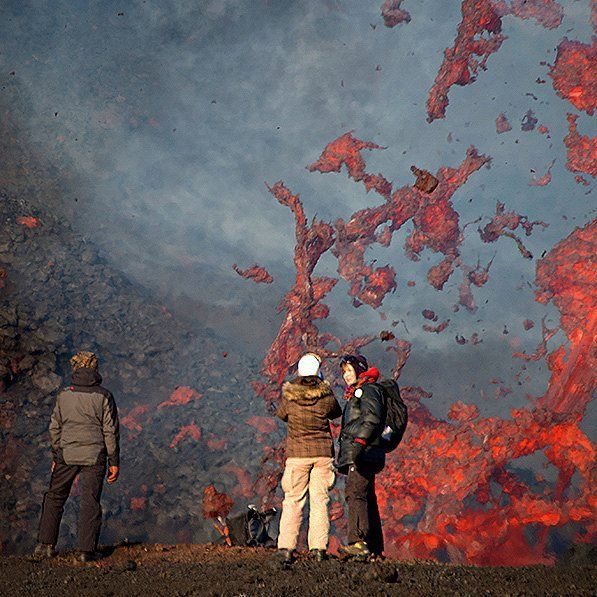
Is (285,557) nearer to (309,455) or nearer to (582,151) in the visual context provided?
(309,455)

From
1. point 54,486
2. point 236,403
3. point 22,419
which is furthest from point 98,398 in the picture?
point 236,403

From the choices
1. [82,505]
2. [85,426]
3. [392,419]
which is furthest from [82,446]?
[392,419]

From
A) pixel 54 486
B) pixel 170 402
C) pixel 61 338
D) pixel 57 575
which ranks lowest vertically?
pixel 57 575

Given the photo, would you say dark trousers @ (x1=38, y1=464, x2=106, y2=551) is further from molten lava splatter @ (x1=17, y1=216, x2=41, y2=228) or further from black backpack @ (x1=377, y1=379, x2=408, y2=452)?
molten lava splatter @ (x1=17, y1=216, x2=41, y2=228)

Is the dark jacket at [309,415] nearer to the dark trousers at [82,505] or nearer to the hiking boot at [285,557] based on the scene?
the hiking boot at [285,557]

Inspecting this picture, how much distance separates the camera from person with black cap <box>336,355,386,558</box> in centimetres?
503

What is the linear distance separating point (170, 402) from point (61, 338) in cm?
507

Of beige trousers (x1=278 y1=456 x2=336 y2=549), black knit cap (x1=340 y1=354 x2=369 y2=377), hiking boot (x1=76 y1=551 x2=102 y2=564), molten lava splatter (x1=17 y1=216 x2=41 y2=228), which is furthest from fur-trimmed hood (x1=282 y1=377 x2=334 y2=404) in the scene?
molten lava splatter (x1=17 y1=216 x2=41 y2=228)

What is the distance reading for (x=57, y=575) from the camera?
4.50 metres

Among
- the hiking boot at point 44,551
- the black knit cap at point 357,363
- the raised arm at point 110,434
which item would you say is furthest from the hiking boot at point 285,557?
the hiking boot at point 44,551

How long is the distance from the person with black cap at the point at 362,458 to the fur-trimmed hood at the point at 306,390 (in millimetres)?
409

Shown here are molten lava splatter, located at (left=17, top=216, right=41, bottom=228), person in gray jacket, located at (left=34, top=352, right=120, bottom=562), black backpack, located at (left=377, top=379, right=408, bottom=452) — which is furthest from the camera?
molten lava splatter, located at (left=17, top=216, right=41, bottom=228)

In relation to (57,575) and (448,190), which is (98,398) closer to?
(57,575)

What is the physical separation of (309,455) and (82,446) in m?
2.76
